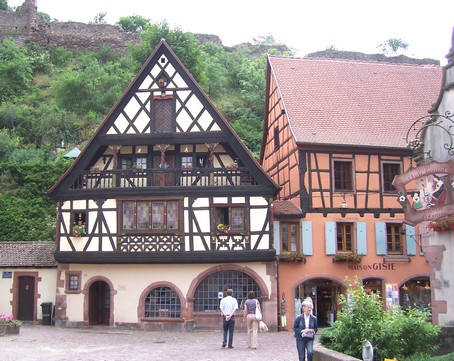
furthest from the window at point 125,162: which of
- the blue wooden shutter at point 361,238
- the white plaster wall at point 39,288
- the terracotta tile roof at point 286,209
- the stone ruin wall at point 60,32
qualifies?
the stone ruin wall at point 60,32

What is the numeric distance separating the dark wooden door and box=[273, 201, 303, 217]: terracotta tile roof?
9.88 meters

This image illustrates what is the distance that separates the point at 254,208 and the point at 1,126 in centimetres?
2835

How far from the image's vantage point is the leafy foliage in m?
11.8

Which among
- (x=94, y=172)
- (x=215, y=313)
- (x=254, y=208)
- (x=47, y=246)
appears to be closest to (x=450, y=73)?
(x=254, y=208)

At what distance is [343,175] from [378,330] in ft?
50.0

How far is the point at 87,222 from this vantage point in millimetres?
25000

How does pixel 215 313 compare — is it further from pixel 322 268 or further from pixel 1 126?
pixel 1 126

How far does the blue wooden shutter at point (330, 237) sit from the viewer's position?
25672 millimetres

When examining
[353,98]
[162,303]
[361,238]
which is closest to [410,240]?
[361,238]

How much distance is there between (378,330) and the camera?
11789 millimetres

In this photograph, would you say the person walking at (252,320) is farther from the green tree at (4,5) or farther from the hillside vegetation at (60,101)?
the green tree at (4,5)

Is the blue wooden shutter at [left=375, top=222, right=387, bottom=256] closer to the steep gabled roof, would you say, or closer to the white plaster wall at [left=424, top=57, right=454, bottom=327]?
the steep gabled roof

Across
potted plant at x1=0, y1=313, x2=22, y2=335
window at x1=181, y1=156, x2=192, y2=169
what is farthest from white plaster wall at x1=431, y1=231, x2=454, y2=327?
potted plant at x1=0, y1=313, x2=22, y2=335

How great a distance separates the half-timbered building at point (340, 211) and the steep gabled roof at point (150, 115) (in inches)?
150
